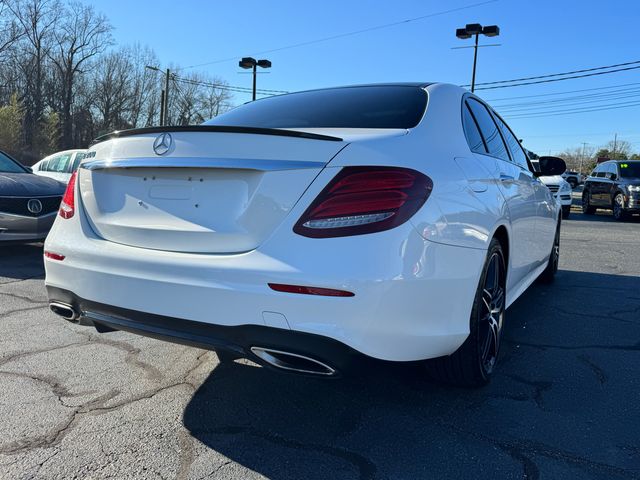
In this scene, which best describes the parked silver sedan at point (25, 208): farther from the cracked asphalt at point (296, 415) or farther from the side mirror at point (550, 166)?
the side mirror at point (550, 166)

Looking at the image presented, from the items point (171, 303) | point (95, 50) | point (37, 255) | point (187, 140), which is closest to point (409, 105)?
point (187, 140)

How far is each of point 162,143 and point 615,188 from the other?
16.7 meters

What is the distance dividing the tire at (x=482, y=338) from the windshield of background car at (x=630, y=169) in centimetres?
1512

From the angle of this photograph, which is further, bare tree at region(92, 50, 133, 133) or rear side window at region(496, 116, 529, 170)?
bare tree at region(92, 50, 133, 133)

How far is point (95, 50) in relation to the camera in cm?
5609

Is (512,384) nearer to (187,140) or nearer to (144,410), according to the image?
(144,410)

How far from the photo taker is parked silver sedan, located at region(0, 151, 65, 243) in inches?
236

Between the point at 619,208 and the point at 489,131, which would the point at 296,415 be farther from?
the point at 619,208

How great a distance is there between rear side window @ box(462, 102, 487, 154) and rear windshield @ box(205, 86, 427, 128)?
276mm

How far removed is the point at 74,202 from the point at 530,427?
240cm

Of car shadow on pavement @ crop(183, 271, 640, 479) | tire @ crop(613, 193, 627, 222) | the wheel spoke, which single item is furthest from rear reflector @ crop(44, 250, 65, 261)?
tire @ crop(613, 193, 627, 222)

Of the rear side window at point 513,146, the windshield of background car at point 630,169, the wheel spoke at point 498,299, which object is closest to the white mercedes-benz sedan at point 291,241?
the wheel spoke at point 498,299

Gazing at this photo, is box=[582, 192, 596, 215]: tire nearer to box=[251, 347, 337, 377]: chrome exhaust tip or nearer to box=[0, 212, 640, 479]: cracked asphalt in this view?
box=[0, 212, 640, 479]: cracked asphalt

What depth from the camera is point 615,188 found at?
16094 millimetres
